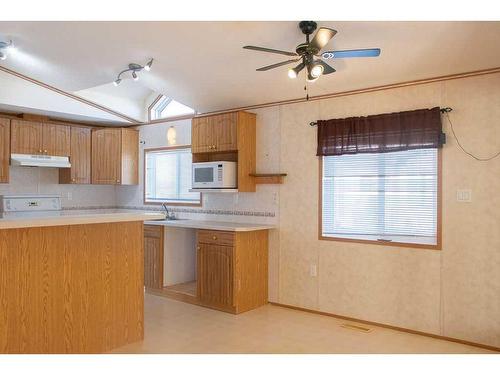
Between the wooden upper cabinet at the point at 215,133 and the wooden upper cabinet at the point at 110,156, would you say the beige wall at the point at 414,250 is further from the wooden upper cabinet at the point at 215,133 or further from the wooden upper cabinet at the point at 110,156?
the wooden upper cabinet at the point at 110,156

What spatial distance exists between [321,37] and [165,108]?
152 inches

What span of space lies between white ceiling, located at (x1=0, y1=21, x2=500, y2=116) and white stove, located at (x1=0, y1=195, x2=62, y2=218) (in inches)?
66.6

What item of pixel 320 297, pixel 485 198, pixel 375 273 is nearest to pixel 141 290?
pixel 320 297

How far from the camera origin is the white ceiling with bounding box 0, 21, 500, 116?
10.3 ft

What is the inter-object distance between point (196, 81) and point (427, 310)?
10.6 ft

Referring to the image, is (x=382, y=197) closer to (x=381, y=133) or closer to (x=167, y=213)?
(x=381, y=133)

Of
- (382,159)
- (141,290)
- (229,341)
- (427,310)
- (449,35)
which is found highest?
(449,35)

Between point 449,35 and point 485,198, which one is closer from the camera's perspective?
point 449,35

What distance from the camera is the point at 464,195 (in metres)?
3.60

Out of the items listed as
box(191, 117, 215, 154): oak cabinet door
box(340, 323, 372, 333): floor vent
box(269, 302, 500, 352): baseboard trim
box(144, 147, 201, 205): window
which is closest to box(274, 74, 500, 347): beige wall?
box(269, 302, 500, 352): baseboard trim

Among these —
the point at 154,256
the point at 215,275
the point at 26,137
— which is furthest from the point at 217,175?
the point at 26,137

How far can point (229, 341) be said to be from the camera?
3.63 m

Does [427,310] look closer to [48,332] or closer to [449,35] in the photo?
[449,35]
